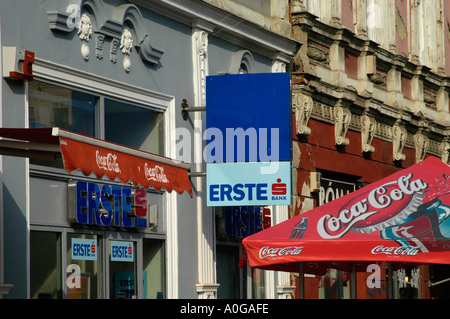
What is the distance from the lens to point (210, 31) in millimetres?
15344

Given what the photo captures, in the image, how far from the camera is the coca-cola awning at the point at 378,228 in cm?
1075

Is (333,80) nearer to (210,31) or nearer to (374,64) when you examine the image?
(374,64)

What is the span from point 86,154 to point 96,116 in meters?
2.85

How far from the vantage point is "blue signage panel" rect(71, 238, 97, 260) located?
39.9 feet

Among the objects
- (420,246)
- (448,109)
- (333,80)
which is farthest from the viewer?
(448,109)

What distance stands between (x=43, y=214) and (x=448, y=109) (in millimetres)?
15691

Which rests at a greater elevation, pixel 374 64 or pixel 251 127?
pixel 374 64

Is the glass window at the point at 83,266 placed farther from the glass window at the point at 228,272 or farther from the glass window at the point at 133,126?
the glass window at the point at 228,272

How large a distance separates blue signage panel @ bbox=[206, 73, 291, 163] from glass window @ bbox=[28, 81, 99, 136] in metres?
2.12

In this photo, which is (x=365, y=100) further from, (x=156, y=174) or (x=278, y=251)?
(x=278, y=251)

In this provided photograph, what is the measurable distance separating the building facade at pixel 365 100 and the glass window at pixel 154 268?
444 cm

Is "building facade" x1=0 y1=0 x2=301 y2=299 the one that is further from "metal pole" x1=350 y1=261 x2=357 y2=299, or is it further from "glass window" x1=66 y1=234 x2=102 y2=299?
"metal pole" x1=350 y1=261 x2=357 y2=299

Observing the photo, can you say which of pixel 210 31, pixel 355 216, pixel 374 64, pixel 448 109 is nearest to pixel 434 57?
pixel 448 109

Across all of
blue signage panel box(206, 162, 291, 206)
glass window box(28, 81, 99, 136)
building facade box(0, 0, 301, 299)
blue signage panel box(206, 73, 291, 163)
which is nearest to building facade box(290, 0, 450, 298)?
building facade box(0, 0, 301, 299)
